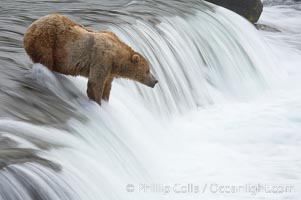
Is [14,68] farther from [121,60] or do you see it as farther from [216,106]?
[216,106]

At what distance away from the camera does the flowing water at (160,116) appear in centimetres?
486

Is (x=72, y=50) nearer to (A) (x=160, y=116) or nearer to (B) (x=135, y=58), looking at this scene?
(B) (x=135, y=58)

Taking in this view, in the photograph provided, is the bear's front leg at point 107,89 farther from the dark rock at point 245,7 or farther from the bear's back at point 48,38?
the dark rock at point 245,7

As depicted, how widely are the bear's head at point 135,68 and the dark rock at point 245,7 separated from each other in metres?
8.40

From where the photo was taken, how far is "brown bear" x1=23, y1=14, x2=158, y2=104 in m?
5.65

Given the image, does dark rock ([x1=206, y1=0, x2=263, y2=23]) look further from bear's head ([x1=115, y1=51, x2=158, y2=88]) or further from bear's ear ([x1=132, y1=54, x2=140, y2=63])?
bear's ear ([x1=132, y1=54, x2=140, y2=63])

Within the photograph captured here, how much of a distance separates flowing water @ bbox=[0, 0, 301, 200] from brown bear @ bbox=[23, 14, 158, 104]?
147 millimetres

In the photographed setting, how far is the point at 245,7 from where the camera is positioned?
1462 cm

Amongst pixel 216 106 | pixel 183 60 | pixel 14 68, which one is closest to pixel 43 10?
pixel 183 60

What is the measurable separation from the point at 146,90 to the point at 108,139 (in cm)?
208

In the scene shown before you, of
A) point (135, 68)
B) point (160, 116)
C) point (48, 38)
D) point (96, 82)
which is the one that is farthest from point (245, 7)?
point (48, 38)

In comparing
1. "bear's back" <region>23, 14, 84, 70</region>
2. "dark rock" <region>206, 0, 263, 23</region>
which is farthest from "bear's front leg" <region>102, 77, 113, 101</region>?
Result: "dark rock" <region>206, 0, 263, 23</region>

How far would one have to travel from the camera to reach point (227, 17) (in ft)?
38.5

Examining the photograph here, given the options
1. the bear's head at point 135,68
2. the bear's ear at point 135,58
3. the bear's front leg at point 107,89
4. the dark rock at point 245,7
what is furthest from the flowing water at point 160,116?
the dark rock at point 245,7
